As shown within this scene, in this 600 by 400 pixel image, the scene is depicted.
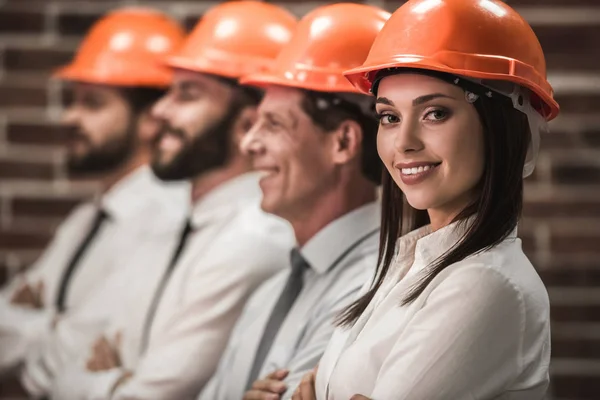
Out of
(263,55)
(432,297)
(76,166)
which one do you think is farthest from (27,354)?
(432,297)

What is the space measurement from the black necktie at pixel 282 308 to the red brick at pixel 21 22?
6.84 feet

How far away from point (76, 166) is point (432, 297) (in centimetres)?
213

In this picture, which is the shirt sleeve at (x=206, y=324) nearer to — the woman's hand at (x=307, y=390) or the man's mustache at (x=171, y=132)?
the man's mustache at (x=171, y=132)

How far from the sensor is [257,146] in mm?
2020

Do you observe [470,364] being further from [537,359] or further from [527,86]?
[527,86]

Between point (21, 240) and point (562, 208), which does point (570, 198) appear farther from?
point (21, 240)

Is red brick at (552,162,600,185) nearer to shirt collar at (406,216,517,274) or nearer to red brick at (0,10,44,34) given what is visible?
red brick at (0,10,44,34)

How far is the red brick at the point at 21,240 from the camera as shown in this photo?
3.88 metres

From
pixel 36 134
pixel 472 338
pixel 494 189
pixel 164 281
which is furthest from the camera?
pixel 36 134

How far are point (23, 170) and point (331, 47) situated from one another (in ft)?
7.40

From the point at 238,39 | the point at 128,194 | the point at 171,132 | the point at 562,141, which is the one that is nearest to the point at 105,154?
the point at 128,194

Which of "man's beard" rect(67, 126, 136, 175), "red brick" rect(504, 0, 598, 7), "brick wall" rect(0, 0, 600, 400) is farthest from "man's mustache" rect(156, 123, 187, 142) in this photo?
"red brick" rect(504, 0, 598, 7)

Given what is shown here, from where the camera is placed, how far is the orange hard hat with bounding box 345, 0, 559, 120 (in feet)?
4.64

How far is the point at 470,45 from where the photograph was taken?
56.2 inches
